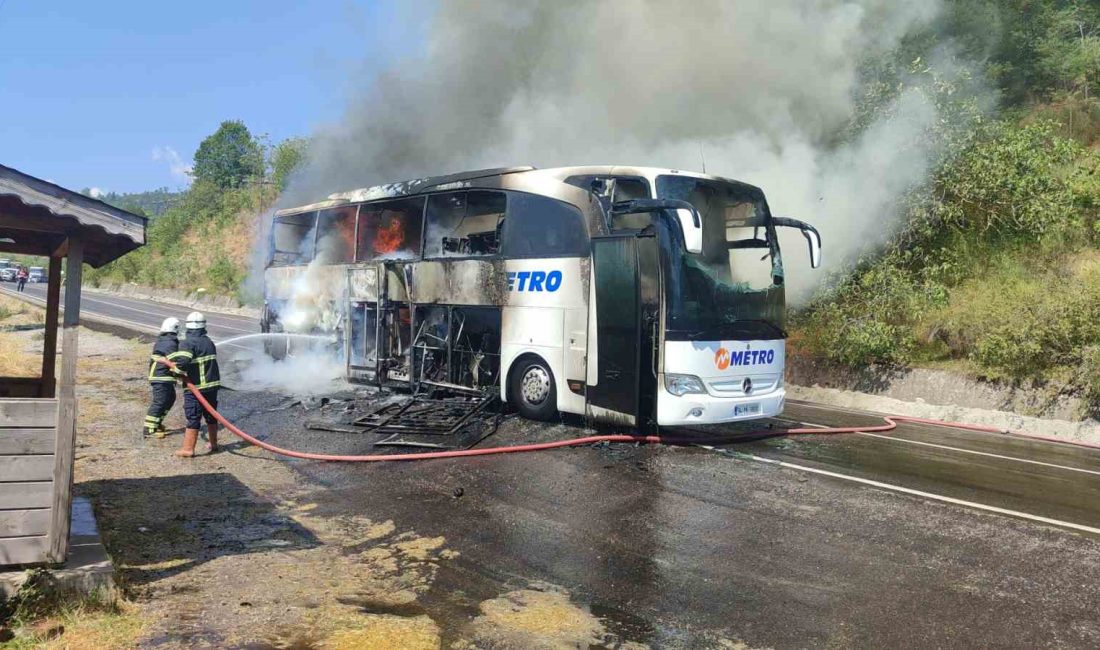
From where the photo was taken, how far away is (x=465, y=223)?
378 inches

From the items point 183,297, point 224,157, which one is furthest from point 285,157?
point 224,157

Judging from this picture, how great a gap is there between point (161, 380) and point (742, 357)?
6169 mm

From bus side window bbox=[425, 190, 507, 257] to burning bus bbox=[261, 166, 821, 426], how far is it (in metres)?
0.02

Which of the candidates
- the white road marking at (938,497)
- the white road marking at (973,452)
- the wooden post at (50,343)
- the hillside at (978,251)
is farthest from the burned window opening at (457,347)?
the hillside at (978,251)

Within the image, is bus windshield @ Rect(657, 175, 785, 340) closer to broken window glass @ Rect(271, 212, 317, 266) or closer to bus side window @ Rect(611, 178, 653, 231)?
bus side window @ Rect(611, 178, 653, 231)

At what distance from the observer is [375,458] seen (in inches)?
280

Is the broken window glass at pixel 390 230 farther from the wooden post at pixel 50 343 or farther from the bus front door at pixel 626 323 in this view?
the wooden post at pixel 50 343

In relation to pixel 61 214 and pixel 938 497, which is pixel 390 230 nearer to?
pixel 61 214

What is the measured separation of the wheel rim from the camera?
27.9ft

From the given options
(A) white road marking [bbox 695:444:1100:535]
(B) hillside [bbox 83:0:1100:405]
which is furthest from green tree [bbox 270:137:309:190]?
(A) white road marking [bbox 695:444:1100:535]

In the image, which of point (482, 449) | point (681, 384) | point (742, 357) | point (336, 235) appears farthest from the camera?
point (336, 235)

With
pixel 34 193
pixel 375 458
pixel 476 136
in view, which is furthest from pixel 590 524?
pixel 476 136

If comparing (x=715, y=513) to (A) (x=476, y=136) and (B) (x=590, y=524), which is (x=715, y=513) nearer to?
(B) (x=590, y=524)

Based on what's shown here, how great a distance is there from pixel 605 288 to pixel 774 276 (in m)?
1.98
